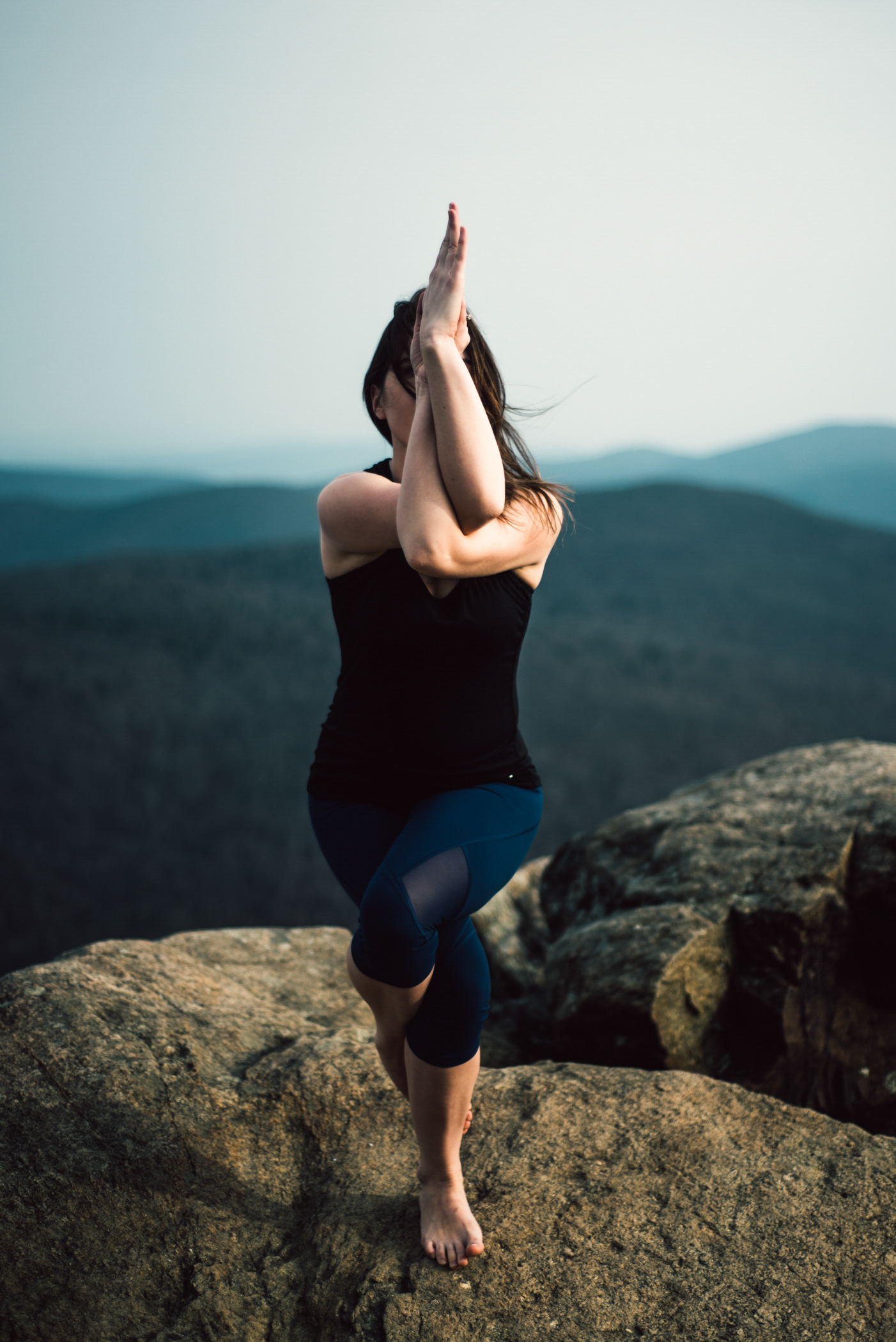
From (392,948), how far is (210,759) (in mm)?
11710

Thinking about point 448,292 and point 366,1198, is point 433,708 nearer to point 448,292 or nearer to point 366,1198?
point 448,292

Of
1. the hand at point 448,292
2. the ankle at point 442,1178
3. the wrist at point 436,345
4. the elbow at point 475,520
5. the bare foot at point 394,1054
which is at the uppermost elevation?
the hand at point 448,292

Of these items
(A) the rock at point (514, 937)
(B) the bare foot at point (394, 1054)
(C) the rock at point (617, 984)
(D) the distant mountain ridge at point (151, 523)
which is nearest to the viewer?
(B) the bare foot at point (394, 1054)

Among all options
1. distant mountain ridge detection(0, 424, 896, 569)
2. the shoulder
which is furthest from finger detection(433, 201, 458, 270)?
distant mountain ridge detection(0, 424, 896, 569)

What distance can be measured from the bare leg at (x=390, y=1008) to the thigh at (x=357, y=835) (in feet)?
0.48

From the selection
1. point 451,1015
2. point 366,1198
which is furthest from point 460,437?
point 366,1198

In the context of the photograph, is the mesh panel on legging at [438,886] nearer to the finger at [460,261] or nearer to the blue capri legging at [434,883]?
the blue capri legging at [434,883]

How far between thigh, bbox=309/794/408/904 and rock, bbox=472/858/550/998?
5.28 ft

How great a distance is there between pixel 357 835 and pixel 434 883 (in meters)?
0.22

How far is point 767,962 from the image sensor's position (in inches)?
96.7

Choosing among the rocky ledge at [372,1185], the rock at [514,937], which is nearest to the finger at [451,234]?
the rocky ledge at [372,1185]

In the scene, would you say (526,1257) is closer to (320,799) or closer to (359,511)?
(320,799)

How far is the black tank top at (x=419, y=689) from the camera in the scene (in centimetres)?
153

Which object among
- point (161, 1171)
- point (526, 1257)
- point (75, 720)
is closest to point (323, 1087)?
point (161, 1171)
